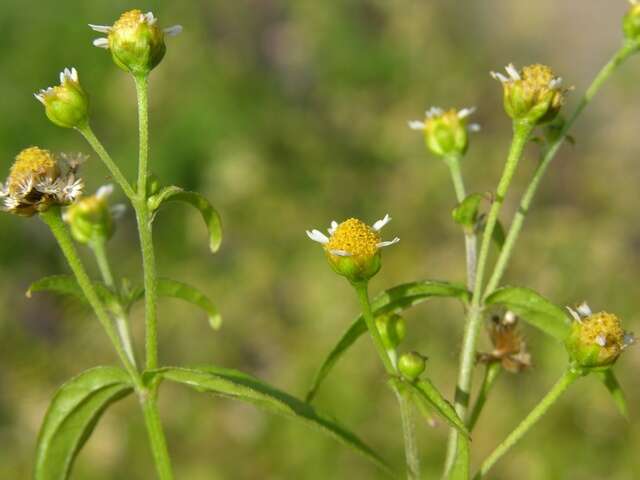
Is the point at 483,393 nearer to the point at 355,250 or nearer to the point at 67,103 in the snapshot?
the point at 355,250

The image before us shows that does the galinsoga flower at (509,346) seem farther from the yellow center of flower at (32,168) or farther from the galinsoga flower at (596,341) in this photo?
the yellow center of flower at (32,168)

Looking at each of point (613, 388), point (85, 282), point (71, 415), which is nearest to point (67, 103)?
point (85, 282)

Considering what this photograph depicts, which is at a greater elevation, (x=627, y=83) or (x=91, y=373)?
(x=627, y=83)

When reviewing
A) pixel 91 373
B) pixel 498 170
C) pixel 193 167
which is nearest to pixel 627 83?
pixel 498 170

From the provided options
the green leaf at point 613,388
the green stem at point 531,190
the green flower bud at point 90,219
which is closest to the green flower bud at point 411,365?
the green stem at point 531,190

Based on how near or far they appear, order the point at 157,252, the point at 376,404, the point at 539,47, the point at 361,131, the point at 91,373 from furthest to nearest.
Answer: the point at 539,47
the point at 361,131
the point at 157,252
the point at 376,404
the point at 91,373

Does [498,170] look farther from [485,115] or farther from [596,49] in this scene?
[596,49]

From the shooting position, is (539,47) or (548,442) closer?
(548,442)

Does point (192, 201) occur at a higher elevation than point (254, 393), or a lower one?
higher

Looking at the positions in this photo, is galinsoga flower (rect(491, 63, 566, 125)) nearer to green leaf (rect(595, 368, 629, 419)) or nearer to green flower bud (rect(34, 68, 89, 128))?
green leaf (rect(595, 368, 629, 419))
